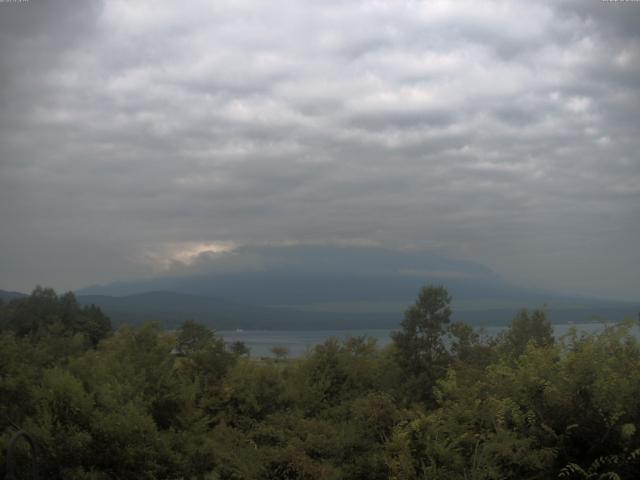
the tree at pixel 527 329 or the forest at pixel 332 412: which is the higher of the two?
the tree at pixel 527 329

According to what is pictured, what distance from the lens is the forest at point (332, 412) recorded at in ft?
23.0

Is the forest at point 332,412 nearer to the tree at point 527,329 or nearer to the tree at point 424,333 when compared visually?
the tree at point 424,333

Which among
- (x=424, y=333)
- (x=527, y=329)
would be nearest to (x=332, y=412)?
(x=424, y=333)

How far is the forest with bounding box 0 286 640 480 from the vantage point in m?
7.02

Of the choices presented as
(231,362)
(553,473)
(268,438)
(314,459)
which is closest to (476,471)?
(553,473)

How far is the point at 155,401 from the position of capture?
407 inches

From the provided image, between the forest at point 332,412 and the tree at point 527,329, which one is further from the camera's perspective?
the tree at point 527,329

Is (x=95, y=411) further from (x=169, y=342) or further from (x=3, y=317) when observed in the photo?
(x=3, y=317)

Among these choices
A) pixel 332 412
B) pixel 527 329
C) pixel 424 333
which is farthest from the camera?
pixel 527 329

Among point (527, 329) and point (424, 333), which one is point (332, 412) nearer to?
point (424, 333)

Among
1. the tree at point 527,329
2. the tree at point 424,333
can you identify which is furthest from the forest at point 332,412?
the tree at point 527,329

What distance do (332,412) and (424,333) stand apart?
9.80ft

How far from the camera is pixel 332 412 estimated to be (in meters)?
12.9

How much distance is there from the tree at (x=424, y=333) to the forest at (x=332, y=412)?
3cm
